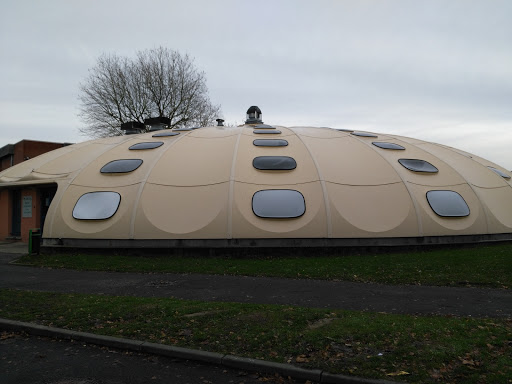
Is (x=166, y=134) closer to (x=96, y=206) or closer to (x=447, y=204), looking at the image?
(x=96, y=206)

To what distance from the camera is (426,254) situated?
613 inches

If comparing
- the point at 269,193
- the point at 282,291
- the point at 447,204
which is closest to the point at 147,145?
the point at 269,193

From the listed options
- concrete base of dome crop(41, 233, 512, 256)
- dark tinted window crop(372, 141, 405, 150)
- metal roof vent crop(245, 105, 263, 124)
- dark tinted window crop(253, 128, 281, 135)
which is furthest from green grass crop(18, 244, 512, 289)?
metal roof vent crop(245, 105, 263, 124)

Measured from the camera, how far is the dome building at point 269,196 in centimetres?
1602

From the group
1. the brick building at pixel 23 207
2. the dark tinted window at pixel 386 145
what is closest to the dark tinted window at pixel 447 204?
the dark tinted window at pixel 386 145

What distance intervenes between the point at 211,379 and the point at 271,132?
675 inches

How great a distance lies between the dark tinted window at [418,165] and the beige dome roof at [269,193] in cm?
6

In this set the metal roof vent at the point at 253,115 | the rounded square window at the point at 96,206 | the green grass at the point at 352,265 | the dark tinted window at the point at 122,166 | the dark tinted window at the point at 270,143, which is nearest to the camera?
the green grass at the point at 352,265

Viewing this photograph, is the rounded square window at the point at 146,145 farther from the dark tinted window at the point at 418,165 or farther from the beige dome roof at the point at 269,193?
the dark tinted window at the point at 418,165

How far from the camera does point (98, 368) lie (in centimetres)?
577

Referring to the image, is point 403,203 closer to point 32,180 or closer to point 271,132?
point 271,132

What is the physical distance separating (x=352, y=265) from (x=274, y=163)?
Answer: 624 cm

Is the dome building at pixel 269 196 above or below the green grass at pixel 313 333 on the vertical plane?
above

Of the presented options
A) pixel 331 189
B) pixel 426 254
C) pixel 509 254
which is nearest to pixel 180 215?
pixel 331 189
